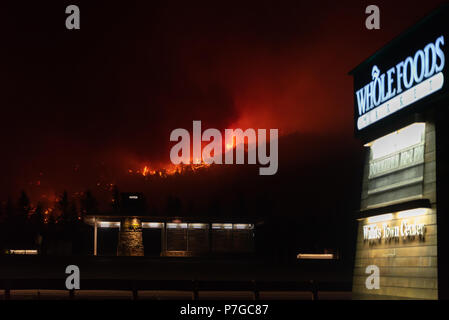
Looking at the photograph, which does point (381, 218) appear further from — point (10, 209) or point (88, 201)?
point (10, 209)

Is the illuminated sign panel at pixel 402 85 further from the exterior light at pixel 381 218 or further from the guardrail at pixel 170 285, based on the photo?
the guardrail at pixel 170 285

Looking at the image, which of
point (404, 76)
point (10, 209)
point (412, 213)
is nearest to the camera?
point (412, 213)

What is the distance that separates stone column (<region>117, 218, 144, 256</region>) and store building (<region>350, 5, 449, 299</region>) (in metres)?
27.0

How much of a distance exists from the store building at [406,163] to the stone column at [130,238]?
27.0m

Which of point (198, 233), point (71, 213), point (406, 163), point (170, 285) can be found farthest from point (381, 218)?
Result: point (71, 213)

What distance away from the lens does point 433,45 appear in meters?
18.5

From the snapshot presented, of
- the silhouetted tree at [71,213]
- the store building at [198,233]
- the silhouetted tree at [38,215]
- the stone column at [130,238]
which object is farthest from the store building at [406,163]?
the silhouetted tree at [38,215]

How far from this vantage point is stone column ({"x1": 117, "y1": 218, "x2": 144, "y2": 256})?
48.3 m

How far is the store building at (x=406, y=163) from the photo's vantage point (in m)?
18.2

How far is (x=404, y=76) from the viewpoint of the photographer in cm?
2025

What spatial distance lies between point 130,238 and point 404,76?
32.3m

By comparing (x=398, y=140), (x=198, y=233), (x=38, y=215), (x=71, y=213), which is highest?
(x=398, y=140)

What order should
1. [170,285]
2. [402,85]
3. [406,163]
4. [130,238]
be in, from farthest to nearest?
[130,238] < [170,285] < [406,163] < [402,85]
